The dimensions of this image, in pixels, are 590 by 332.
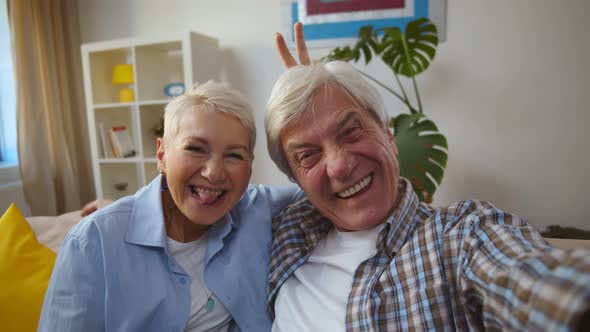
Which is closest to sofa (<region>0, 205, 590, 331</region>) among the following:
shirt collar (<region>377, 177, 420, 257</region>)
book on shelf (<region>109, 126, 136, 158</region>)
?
shirt collar (<region>377, 177, 420, 257</region>)

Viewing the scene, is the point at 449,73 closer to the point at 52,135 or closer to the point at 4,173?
the point at 52,135

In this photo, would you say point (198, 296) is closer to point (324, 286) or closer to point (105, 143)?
point (324, 286)

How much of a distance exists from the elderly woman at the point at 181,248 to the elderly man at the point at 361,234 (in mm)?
98

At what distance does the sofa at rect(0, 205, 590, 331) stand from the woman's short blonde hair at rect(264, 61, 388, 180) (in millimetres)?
662

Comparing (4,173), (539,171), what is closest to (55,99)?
(4,173)

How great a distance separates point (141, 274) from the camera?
959mm

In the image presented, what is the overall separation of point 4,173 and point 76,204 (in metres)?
0.57

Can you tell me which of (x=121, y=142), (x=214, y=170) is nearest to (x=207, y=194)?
(x=214, y=170)

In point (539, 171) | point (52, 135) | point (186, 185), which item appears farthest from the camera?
point (52, 135)

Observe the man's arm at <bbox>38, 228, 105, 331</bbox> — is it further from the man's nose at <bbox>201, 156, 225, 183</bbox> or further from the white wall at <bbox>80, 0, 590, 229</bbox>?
the white wall at <bbox>80, 0, 590, 229</bbox>

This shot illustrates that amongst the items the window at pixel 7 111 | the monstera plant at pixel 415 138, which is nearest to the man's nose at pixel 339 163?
the monstera plant at pixel 415 138

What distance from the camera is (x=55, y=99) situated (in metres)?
3.11

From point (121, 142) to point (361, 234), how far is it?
269 centimetres

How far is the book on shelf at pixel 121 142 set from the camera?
3.11 m
